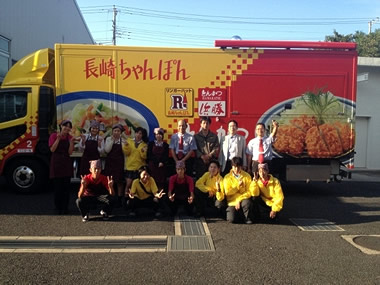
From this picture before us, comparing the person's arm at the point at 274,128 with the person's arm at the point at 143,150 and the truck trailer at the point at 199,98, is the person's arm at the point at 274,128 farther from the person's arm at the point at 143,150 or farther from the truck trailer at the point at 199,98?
the person's arm at the point at 143,150

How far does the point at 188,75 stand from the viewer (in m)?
7.27

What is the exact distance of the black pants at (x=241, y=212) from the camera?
5535 mm

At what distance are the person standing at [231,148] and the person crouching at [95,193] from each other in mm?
2198

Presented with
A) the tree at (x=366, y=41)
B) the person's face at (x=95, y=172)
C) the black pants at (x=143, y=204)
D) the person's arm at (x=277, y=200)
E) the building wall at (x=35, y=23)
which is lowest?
the black pants at (x=143, y=204)

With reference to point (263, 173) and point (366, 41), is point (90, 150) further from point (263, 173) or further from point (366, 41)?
point (366, 41)

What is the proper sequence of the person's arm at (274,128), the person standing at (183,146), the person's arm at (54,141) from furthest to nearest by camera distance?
1. the person's arm at (274,128)
2. the person standing at (183,146)
3. the person's arm at (54,141)

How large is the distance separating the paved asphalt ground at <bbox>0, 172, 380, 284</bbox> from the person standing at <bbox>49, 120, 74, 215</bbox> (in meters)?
0.32

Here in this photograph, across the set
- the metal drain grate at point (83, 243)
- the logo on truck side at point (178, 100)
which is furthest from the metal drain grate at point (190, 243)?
the logo on truck side at point (178, 100)

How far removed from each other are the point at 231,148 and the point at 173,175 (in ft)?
3.98

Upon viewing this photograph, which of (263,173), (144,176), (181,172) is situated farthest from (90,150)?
(263,173)

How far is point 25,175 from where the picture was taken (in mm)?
7578

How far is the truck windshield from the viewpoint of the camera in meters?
7.55

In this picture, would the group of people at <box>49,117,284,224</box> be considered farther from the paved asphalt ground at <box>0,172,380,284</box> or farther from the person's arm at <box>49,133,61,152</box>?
the paved asphalt ground at <box>0,172,380,284</box>

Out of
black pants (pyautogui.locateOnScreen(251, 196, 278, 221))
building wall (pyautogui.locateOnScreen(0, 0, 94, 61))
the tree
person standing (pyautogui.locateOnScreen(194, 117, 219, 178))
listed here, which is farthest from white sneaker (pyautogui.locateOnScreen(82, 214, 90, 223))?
the tree
